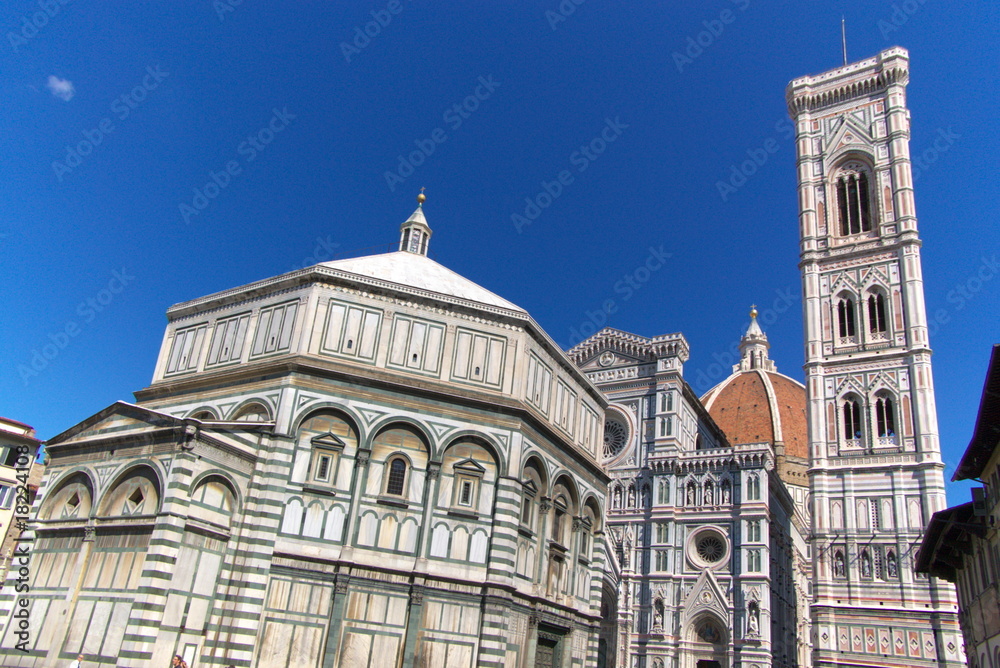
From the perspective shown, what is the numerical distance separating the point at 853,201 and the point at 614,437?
22.5 metres

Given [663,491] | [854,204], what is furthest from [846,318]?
[663,491]

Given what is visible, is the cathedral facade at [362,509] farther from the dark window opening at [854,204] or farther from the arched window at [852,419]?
→ the dark window opening at [854,204]

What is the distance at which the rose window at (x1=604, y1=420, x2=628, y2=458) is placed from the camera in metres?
49.3

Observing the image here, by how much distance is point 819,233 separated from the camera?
51156 mm

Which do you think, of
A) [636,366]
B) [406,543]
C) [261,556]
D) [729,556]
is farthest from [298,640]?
[636,366]

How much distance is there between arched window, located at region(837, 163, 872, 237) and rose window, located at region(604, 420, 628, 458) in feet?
64.3

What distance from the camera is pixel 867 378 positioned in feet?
148

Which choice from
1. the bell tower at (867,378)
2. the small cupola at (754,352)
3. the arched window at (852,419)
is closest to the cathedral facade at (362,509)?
the bell tower at (867,378)

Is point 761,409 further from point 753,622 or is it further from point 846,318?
point 753,622

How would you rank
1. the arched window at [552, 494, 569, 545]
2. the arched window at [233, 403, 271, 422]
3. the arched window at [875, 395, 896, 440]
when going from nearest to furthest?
the arched window at [233, 403, 271, 422] → the arched window at [552, 494, 569, 545] → the arched window at [875, 395, 896, 440]

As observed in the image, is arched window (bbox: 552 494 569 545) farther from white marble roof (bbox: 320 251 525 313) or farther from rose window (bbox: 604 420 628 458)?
rose window (bbox: 604 420 628 458)

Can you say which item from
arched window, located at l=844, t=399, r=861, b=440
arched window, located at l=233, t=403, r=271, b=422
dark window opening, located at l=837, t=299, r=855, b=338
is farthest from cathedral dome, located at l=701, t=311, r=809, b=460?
arched window, located at l=233, t=403, r=271, b=422

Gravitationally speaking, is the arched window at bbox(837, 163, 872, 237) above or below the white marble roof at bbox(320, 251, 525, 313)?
above

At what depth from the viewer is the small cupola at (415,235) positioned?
33000mm
